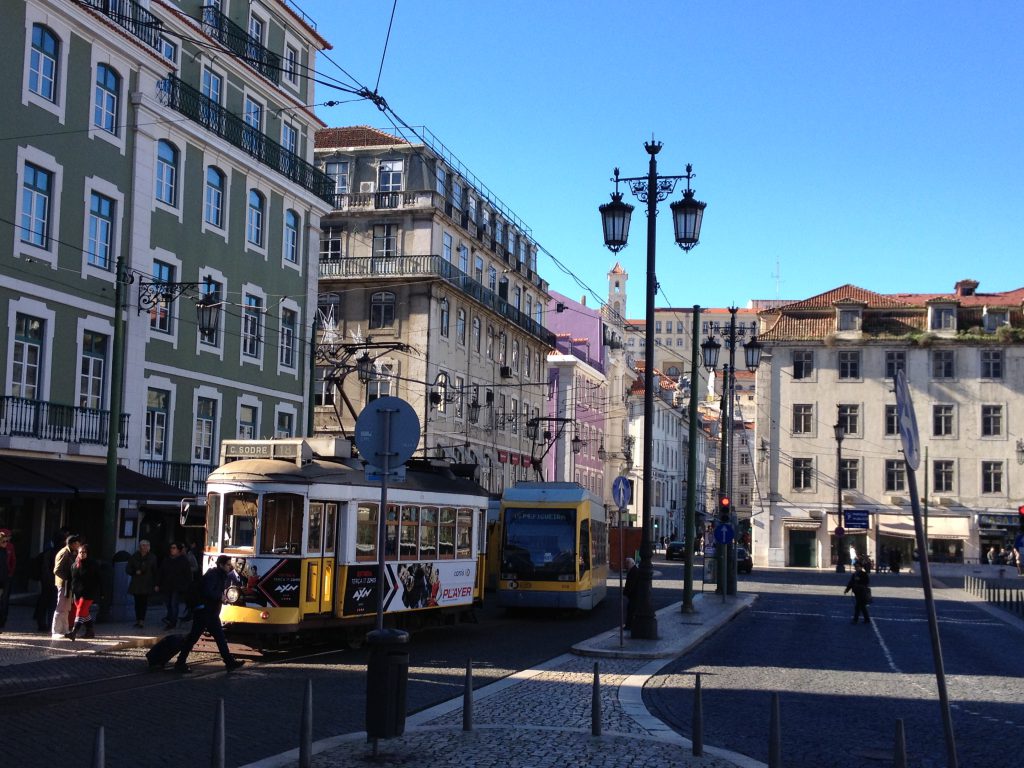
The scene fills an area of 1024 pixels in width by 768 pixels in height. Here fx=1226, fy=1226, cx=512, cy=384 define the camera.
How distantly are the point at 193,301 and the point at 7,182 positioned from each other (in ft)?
25.8

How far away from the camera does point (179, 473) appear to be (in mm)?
31375

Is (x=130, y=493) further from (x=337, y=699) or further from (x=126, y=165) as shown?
(x=337, y=699)

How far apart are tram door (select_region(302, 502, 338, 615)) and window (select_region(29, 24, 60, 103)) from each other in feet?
41.7

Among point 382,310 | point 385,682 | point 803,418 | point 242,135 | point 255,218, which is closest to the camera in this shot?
point 385,682

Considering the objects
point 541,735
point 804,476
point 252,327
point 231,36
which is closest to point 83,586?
point 541,735

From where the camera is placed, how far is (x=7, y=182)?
2484 cm

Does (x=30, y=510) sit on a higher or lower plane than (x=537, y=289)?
lower

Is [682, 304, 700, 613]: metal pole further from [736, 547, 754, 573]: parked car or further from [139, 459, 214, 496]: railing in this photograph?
[736, 547, 754, 573]: parked car

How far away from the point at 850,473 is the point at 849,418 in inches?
122

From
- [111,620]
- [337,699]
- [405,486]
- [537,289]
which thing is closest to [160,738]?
[337,699]

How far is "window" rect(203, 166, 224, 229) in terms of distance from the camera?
1298 inches

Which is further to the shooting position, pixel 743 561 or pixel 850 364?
pixel 850 364

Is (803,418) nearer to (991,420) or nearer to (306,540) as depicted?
(991,420)

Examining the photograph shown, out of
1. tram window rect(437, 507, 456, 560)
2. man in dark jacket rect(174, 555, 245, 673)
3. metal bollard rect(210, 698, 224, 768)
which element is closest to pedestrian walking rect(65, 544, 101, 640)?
man in dark jacket rect(174, 555, 245, 673)
